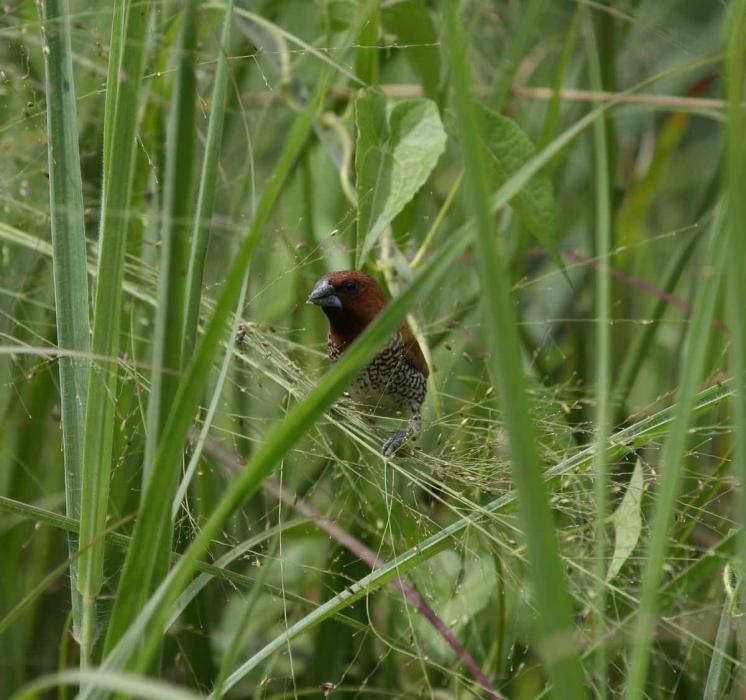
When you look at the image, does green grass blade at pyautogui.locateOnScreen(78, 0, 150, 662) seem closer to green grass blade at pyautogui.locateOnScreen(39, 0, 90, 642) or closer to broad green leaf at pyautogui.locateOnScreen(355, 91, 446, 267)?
green grass blade at pyautogui.locateOnScreen(39, 0, 90, 642)

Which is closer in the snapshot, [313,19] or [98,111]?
[98,111]

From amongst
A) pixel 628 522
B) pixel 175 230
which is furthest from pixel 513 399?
pixel 628 522

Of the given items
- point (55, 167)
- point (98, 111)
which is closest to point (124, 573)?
point (55, 167)

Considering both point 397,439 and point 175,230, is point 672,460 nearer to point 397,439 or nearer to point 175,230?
point 175,230

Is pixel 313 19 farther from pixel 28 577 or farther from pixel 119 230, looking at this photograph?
pixel 119 230

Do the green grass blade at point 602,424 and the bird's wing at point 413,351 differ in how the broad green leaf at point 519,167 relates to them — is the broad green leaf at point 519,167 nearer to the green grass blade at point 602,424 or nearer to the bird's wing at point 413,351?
the green grass blade at point 602,424

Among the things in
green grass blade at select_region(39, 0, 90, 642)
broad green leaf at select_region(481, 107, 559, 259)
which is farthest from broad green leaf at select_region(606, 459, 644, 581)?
green grass blade at select_region(39, 0, 90, 642)

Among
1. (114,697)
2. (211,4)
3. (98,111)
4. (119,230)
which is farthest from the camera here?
(98,111)
